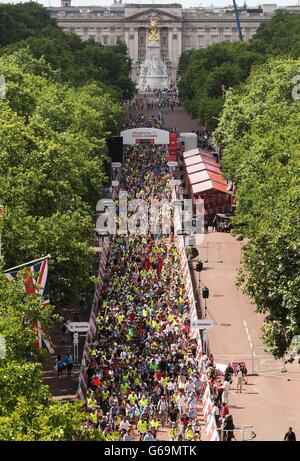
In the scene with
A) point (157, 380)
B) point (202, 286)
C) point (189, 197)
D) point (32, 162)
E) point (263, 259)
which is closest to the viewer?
point (263, 259)

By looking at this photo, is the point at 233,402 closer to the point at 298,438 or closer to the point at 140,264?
the point at 298,438

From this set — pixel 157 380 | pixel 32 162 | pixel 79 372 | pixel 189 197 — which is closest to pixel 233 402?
pixel 157 380

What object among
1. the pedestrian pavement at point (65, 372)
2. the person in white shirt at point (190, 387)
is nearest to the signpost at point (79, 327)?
the pedestrian pavement at point (65, 372)

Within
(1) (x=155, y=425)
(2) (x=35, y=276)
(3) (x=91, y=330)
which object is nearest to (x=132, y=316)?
(3) (x=91, y=330)

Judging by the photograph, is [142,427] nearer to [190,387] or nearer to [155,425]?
[155,425]

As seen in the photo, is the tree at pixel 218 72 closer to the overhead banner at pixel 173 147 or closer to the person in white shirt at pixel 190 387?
the overhead banner at pixel 173 147

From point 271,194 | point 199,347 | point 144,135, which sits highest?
point 144,135
